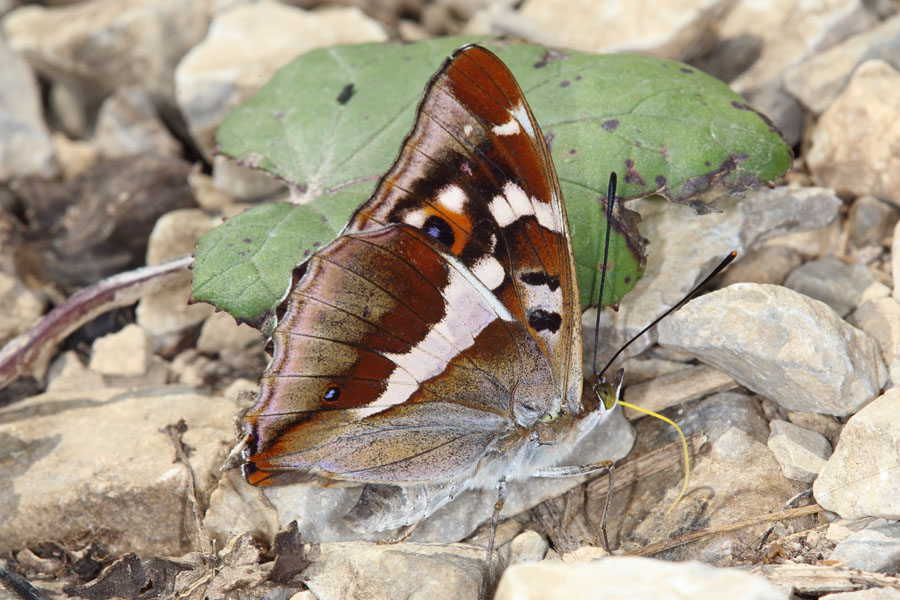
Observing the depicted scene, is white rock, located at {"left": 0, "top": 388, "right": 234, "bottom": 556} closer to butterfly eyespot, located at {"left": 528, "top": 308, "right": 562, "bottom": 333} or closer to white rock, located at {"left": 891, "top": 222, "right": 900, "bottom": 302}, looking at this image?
butterfly eyespot, located at {"left": 528, "top": 308, "right": 562, "bottom": 333}

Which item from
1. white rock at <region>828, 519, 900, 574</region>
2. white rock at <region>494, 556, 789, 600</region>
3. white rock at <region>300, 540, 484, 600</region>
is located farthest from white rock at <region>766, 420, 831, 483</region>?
white rock at <region>300, 540, 484, 600</region>

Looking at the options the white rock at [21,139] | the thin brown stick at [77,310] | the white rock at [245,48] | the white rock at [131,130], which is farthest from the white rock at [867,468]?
the white rock at [21,139]

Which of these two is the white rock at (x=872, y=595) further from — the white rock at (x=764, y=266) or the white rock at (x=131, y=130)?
the white rock at (x=131, y=130)

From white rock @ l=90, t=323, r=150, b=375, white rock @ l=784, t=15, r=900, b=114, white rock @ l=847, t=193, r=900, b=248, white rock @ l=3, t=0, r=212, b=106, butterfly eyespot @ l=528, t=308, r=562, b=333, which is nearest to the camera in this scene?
butterfly eyespot @ l=528, t=308, r=562, b=333

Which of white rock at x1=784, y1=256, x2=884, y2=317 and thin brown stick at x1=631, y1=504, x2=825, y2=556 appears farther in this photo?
white rock at x1=784, y1=256, x2=884, y2=317

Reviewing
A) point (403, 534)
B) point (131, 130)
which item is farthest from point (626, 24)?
point (403, 534)

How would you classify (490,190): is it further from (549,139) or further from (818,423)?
(818,423)
